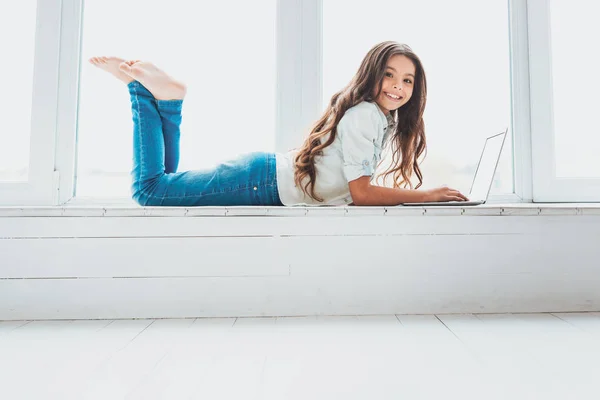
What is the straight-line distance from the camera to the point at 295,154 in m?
1.34

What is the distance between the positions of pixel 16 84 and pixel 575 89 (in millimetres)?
2183

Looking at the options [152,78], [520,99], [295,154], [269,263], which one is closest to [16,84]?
[152,78]

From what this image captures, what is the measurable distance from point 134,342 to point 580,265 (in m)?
1.25

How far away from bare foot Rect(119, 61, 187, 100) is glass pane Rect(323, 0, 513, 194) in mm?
600

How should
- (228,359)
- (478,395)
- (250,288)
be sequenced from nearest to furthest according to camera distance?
(478,395) < (228,359) < (250,288)

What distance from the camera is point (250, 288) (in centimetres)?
119

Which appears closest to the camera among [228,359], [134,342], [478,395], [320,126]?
[478,395]

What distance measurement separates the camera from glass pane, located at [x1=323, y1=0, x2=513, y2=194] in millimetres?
1660

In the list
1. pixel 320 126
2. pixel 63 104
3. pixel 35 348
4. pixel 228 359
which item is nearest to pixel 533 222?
pixel 320 126

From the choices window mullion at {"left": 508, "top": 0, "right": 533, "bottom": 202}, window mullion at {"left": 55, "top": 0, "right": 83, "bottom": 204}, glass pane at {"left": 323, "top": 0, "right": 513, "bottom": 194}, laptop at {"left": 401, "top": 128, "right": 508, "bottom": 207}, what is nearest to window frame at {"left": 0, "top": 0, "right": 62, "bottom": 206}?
window mullion at {"left": 55, "top": 0, "right": 83, "bottom": 204}

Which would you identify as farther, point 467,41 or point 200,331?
point 467,41

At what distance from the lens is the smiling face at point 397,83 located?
4.34 feet

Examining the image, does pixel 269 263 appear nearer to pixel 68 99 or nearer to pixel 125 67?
pixel 125 67

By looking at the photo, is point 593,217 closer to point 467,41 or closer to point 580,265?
point 580,265
